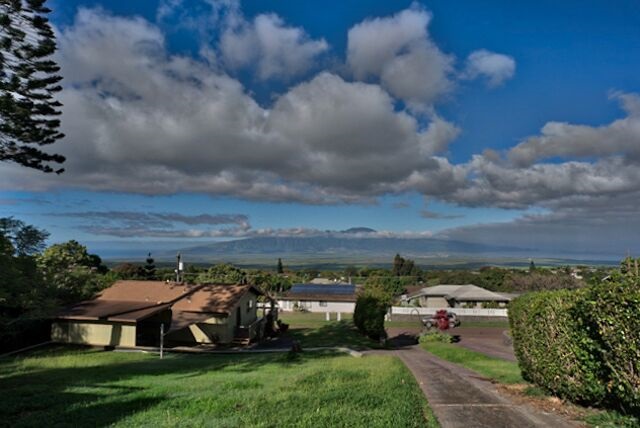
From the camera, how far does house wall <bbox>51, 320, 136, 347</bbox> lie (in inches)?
913

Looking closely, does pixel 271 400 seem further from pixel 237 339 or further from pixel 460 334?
pixel 460 334

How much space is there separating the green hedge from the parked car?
2833 centimetres

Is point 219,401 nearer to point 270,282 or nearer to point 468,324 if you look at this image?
point 468,324

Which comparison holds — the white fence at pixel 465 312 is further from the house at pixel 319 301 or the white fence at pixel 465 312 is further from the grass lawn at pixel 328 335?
the house at pixel 319 301

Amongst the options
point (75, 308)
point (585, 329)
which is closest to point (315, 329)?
point (75, 308)

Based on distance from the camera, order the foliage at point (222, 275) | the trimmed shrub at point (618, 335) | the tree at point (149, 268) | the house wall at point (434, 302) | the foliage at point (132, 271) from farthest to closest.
Answer: the foliage at point (222, 275)
the tree at point (149, 268)
the foliage at point (132, 271)
the house wall at point (434, 302)
the trimmed shrub at point (618, 335)

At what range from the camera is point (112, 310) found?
2370 centimetres

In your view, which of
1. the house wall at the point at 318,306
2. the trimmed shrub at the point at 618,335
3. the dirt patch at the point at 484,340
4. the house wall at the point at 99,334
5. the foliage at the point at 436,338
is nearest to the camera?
the trimmed shrub at the point at 618,335

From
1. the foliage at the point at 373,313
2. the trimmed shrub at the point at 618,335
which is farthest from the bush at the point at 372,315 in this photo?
the trimmed shrub at the point at 618,335

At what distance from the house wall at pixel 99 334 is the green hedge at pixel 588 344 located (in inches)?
846

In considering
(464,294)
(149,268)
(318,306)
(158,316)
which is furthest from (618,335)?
(149,268)

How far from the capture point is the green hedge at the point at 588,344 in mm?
6219

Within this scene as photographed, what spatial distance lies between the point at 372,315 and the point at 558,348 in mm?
22367

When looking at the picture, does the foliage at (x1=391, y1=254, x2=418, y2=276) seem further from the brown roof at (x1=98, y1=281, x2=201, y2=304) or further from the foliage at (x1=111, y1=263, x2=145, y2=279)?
the brown roof at (x1=98, y1=281, x2=201, y2=304)
